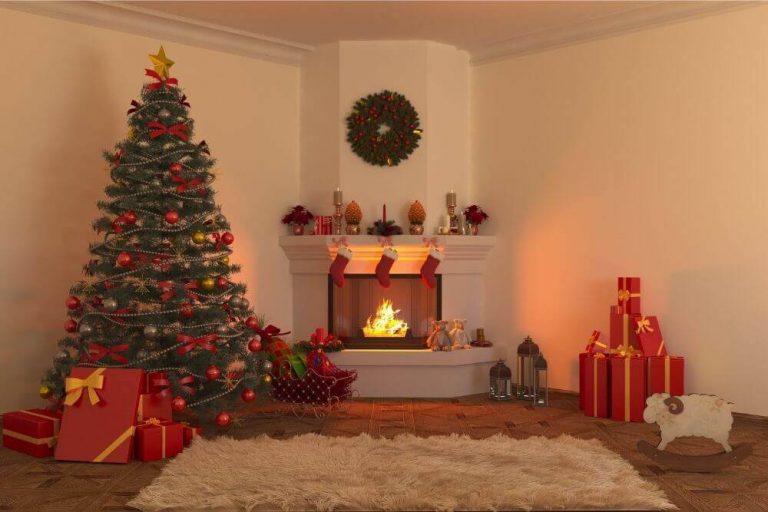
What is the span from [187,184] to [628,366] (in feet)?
10.2

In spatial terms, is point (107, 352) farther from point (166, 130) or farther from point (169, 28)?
point (169, 28)

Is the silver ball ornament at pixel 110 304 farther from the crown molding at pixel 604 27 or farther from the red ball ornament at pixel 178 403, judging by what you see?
the crown molding at pixel 604 27

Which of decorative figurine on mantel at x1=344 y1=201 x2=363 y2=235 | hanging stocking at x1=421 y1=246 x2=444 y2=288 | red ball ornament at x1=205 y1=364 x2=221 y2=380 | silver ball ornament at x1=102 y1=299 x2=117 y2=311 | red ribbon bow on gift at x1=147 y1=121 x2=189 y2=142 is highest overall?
red ribbon bow on gift at x1=147 y1=121 x2=189 y2=142

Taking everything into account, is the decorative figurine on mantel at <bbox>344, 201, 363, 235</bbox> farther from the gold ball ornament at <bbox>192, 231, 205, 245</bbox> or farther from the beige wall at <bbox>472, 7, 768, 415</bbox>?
the gold ball ornament at <bbox>192, 231, 205, 245</bbox>

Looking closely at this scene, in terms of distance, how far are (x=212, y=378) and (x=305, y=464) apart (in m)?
0.97

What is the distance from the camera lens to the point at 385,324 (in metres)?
6.99

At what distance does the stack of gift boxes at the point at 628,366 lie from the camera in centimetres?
580

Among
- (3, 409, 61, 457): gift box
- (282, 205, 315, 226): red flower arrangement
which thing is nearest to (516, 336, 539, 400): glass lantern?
(282, 205, 315, 226): red flower arrangement

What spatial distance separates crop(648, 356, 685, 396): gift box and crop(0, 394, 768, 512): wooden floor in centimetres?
32

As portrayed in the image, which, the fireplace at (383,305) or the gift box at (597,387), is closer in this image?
the gift box at (597,387)

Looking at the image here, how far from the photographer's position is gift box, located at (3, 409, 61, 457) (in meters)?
4.80

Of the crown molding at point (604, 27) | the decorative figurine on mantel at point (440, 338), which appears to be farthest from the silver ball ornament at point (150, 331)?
the crown molding at point (604, 27)

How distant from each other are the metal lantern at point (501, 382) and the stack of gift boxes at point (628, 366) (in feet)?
2.19

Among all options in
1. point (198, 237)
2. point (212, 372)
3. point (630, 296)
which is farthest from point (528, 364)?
point (198, 237)
